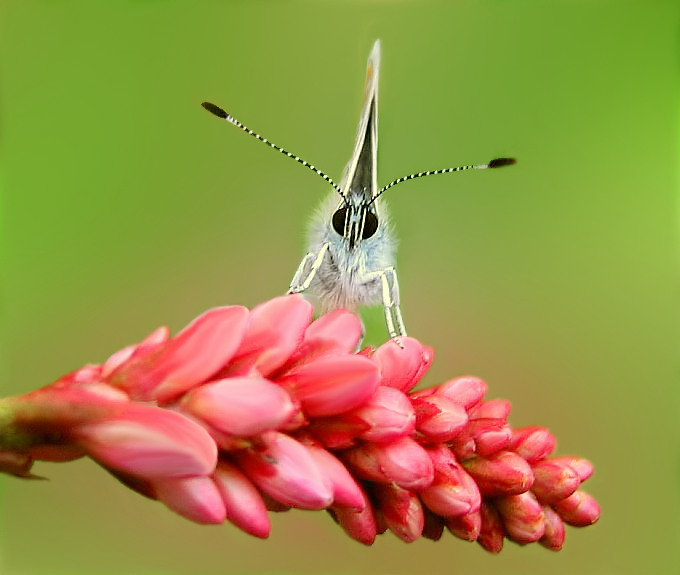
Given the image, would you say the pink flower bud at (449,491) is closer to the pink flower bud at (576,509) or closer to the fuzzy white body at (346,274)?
the pink flower bud at (576,509)

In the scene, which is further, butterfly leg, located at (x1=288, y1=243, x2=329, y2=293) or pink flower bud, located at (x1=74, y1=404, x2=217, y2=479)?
butterfly leg, located at (x1=288, y1=243, x2=329, y2=293)

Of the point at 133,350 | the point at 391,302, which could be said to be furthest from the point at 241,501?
the point at 391,302

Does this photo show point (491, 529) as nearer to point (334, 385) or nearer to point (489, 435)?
point (489, 435)

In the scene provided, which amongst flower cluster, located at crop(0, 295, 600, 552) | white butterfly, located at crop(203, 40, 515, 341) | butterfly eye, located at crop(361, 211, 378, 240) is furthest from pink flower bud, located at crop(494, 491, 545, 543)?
butterfly eye, located at crop(361, 211, 378, 240)

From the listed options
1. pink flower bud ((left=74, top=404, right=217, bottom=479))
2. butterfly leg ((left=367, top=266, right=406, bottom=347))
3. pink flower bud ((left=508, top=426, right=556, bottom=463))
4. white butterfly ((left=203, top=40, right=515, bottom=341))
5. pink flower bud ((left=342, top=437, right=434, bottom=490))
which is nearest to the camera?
pink flower bud ((left=74, top=404, right=217, bottom=479))

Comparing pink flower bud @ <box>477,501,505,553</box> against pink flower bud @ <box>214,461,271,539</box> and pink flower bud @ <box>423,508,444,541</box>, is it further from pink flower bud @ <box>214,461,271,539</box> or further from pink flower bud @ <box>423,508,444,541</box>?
pink flower bud @ <box>214,461,271,539</box>

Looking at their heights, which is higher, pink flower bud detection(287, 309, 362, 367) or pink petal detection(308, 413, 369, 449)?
pink flower bud detection(287, 309, 362, 367)

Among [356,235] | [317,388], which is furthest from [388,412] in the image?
[356,235]
